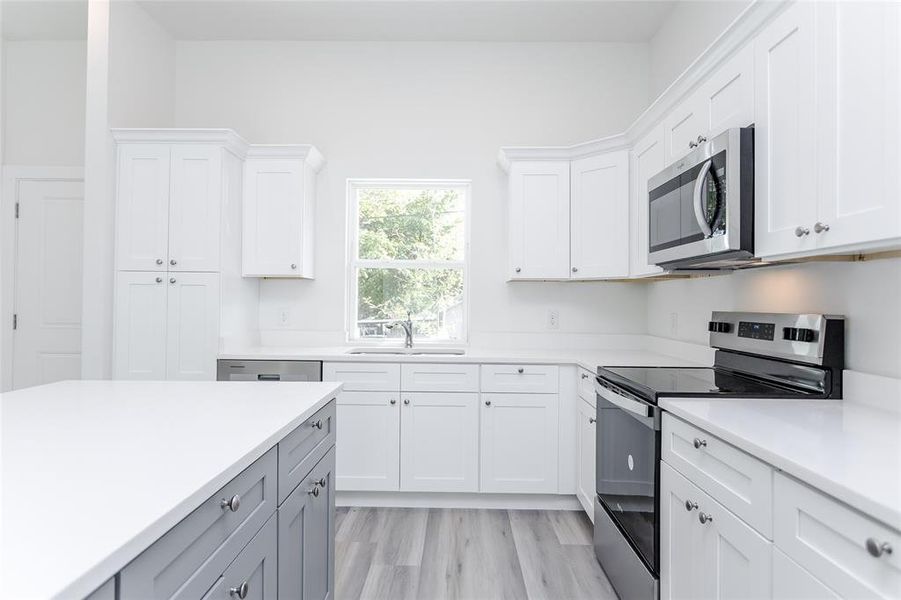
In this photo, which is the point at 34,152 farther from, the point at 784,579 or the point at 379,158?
the point at 784,579

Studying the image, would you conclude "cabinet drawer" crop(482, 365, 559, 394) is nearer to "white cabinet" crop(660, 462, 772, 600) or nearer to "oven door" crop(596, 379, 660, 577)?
"oven door" crop(596, 379, 660, 577)

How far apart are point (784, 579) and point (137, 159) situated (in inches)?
137

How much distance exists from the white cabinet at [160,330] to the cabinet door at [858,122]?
2923 mm

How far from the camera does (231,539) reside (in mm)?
1004

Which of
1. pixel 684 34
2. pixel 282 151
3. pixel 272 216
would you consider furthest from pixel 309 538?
pixel 684 34

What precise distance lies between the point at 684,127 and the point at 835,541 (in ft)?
5.80

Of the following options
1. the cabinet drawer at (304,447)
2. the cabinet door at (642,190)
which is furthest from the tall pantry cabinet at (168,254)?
the cabinet door at (642,190)

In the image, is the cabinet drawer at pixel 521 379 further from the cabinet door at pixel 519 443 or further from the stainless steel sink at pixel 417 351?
the stainless steel sink at pixel 417 351

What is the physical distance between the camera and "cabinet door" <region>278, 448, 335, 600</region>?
Result: 132 centimetres

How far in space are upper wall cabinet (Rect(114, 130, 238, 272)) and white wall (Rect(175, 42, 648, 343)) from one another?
2.20ft

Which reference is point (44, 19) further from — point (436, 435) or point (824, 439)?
point (824, 439)

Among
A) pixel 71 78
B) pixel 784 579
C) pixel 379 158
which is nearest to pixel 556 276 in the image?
pixel 379 158

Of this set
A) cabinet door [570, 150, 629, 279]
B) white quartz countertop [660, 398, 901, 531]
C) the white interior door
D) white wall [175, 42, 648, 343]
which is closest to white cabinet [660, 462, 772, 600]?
white quartz countertop [660, 398, 901, 531]

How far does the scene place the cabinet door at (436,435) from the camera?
2930 millimetres
